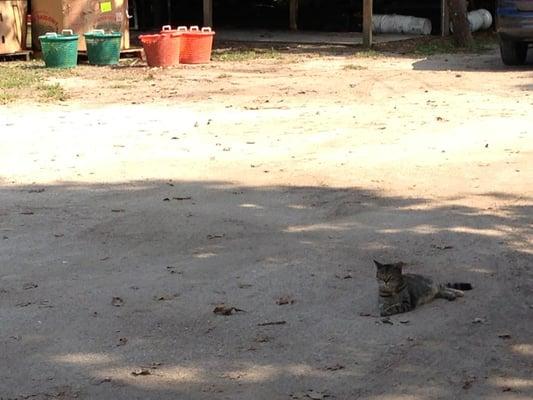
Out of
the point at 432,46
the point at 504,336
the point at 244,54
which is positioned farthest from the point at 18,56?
the point at 504,336

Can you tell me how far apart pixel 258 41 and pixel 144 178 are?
15.3 metres

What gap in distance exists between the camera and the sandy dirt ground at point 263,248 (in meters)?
4.77

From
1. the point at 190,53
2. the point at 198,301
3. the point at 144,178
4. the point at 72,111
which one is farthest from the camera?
the point at 190,53

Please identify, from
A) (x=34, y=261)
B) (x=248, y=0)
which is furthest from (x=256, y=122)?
(x=248, y=0)

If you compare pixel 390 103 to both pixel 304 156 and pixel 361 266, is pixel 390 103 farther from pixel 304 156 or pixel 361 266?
pixel 361 266

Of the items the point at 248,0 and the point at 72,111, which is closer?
the point at 72,111

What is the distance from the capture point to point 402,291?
5449 millimetres

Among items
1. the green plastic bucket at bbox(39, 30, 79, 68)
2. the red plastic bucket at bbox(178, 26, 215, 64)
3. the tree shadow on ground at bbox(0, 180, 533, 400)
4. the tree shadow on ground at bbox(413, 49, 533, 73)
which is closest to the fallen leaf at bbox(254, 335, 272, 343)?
the tree shadow on ground at bbox(0, 180, 533, 400)

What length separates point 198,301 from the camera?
5742 mm

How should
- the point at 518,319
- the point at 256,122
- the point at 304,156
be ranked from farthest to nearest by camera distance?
the point at 256,122
the point at 304,156
the point at 518,319

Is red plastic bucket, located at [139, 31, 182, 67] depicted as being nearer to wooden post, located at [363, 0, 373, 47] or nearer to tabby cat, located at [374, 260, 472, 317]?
wooden post, located at [363, 0, 373, 47]

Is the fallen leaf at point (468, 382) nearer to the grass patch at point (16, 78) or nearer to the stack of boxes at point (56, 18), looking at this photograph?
the grass patch at point (16, 78)

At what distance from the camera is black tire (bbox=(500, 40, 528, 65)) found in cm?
1669

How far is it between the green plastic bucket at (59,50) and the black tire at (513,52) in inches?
280
